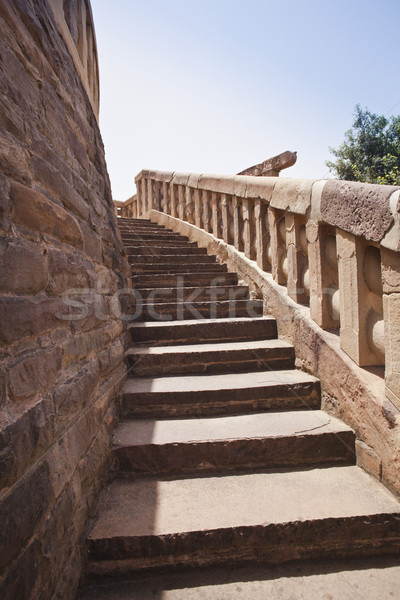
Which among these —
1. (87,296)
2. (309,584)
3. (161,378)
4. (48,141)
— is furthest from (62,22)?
(309,584)

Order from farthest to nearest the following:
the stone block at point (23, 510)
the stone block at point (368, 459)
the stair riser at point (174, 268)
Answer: the stair riser at point (174, 268) < the stone block at point (368, 459) < the stone block at point (23, 510)

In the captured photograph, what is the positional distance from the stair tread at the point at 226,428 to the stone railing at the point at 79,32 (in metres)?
2.22

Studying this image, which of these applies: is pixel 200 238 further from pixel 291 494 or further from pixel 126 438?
pixel 291 494

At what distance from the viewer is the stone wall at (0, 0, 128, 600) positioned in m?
0.98

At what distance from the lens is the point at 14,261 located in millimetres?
1041

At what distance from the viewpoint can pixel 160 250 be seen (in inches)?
189

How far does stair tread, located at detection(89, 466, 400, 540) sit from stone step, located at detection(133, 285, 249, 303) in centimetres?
214

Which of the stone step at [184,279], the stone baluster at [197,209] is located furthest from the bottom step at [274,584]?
the stone baluster at [197,209]

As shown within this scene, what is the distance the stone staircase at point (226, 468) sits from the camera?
1461 millimetres

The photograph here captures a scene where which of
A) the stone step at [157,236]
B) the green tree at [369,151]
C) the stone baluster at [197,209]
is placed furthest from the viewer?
the green tree at [369,151]

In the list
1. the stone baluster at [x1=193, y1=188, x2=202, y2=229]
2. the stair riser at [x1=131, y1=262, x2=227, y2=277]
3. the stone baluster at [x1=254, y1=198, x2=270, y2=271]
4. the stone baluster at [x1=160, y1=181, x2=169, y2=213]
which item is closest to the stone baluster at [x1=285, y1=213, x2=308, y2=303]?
the stone baluster at [x1=254, y1=198, x2=270, y2=271]

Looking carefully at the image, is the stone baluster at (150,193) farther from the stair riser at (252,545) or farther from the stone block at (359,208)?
the stair riser at (252,545)

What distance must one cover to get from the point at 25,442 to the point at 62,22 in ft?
6.83

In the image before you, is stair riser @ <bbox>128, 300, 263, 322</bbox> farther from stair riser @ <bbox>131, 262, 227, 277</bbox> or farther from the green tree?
the green tree
